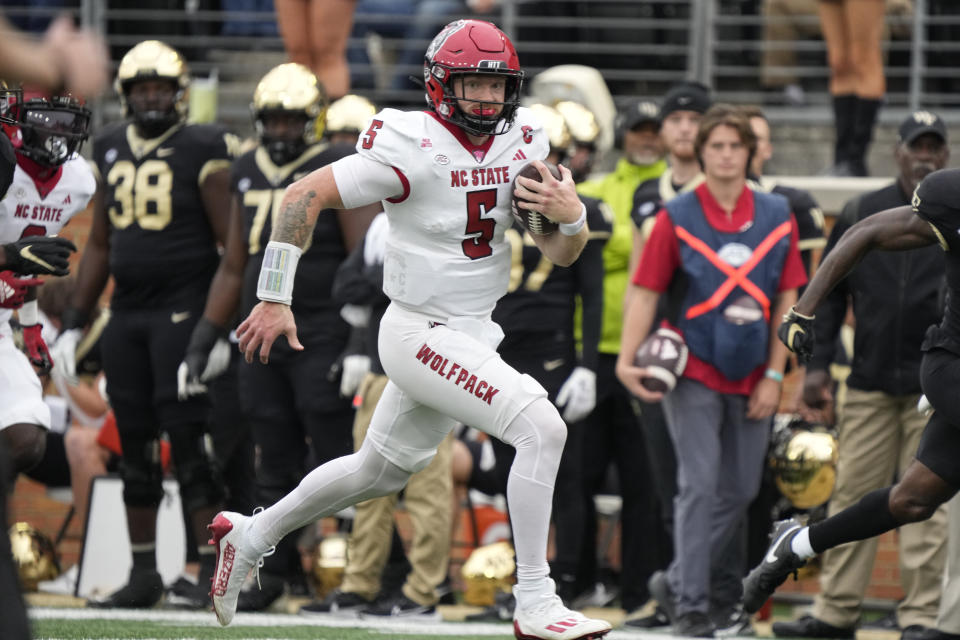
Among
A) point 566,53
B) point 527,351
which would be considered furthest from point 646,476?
point 566,53

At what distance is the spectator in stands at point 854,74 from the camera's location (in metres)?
9.63

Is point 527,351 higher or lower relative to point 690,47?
lower

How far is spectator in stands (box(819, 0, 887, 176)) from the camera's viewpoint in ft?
31.6

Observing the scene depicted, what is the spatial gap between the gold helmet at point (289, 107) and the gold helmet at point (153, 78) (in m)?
0.37

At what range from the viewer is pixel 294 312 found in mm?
7727

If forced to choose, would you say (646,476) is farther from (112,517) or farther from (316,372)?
(112,517)

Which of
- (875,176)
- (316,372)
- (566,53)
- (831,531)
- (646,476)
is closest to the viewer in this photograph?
(831,531)

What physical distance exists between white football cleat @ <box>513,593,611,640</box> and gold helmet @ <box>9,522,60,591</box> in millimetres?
4058

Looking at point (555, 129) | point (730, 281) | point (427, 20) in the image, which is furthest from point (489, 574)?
point (427, 20)

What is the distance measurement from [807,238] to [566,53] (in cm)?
387

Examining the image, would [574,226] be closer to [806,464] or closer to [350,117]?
[806,464]

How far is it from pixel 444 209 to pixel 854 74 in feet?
15.9

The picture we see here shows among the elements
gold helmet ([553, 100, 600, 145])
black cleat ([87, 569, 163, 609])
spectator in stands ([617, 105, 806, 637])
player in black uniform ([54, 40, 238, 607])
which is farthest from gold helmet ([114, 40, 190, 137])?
spectator in stands ([617, 105, 806, 637])

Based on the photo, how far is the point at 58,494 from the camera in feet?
32.1
